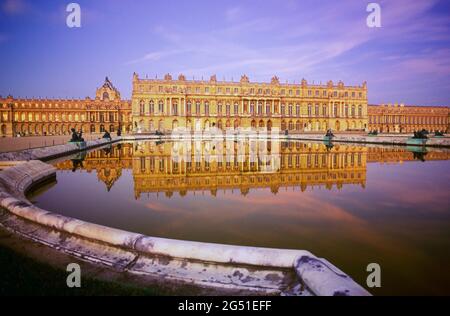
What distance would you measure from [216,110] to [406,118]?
5573cm

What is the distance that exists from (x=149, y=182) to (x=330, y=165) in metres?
8.99

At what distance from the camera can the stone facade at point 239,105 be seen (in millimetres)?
66500

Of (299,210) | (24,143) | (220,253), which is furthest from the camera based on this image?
(24,143)

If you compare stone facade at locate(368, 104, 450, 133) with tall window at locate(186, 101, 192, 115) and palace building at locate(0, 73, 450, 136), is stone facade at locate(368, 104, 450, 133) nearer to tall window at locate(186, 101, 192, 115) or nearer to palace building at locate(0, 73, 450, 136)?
palace building at locate(0, 73, 450, 136)

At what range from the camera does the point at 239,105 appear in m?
69.5

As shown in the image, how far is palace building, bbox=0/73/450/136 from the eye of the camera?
219ft

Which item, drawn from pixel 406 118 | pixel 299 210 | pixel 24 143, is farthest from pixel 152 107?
pixel 406 118

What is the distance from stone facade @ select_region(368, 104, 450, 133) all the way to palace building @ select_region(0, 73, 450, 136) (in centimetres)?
26

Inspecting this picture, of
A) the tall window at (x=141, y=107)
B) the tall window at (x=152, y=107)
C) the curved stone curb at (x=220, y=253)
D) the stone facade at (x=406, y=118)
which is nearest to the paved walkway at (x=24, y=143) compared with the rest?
the curved stone curb at (x=220, y=253)

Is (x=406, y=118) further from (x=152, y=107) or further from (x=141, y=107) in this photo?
(x=141, y=107)

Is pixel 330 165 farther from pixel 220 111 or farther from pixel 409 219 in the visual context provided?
pixel 220 111

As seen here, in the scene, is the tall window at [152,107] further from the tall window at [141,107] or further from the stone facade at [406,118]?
the stone facade at [406,118]
